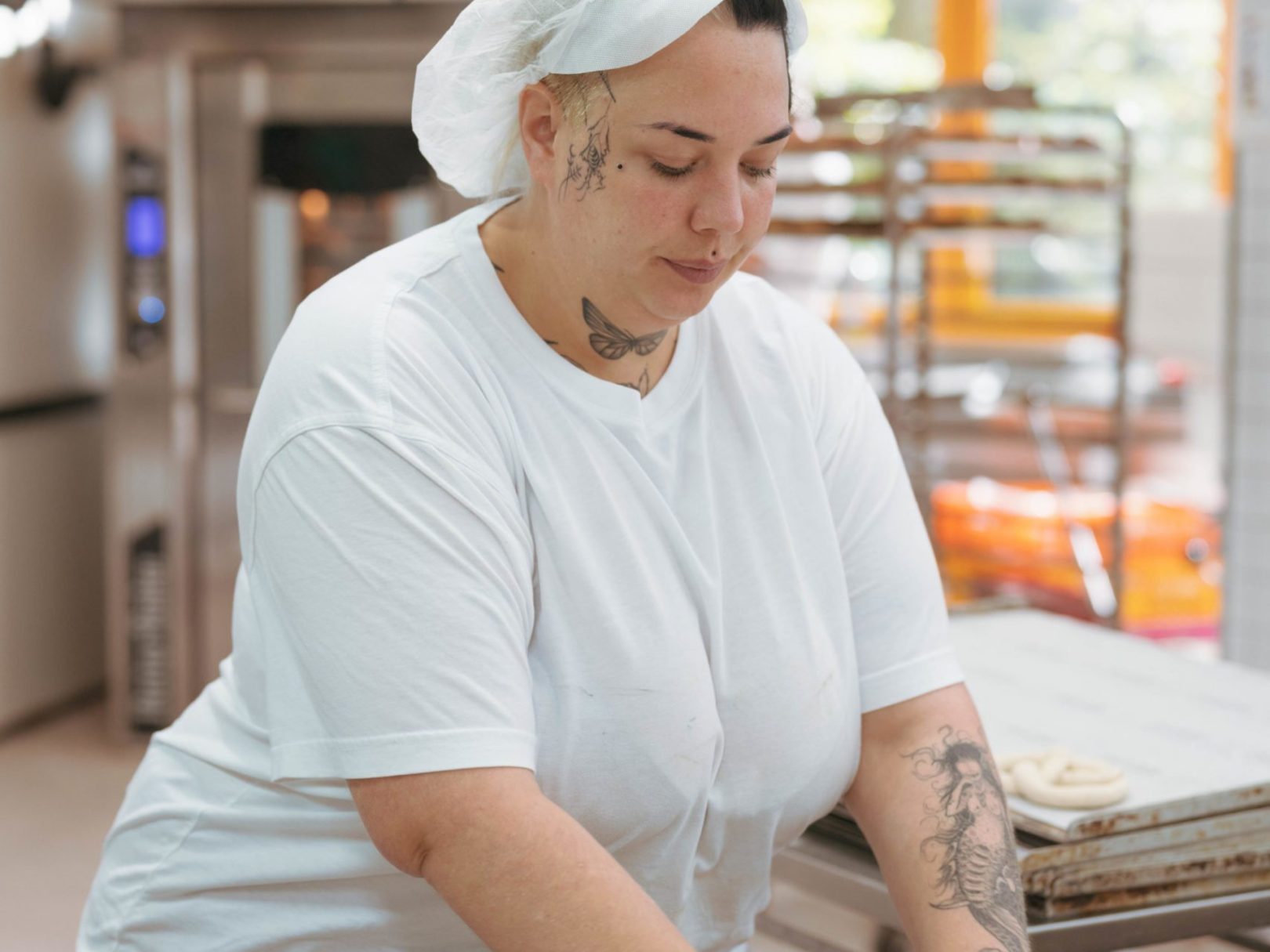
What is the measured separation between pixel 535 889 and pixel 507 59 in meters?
0.62

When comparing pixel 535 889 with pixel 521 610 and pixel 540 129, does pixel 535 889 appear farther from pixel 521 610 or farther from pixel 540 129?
pixel 540 129

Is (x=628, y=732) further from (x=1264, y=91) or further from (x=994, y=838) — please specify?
(x=1264, y=91)

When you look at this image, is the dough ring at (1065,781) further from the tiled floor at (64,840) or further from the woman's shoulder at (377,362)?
the tiled floor at (64,840)

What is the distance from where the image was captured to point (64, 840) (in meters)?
3.16

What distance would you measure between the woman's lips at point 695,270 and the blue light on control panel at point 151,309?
2.77m

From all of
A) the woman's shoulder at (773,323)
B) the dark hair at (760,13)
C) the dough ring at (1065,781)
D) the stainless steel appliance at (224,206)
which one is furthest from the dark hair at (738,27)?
the stainless steel appliance at (224,206)

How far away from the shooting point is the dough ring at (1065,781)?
4.26 feet

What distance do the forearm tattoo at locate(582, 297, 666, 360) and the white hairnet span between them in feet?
0.58

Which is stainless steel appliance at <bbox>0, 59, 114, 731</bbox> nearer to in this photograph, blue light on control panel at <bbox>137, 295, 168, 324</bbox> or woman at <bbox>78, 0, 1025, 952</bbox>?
blue light on control panel at <bbox>137, 295, 168, 324</bbox>

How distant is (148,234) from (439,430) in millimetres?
2792

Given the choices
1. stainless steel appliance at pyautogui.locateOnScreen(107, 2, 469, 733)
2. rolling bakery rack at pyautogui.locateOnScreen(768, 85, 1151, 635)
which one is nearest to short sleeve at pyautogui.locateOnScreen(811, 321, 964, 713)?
rolling bakery rack at pyautogui.locateOnScreen(768, 85, 1151, 635)

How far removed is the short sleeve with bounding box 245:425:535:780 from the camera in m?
0.95

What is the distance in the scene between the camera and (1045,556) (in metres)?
4.18

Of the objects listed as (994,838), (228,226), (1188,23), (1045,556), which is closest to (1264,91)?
(1045,556)
